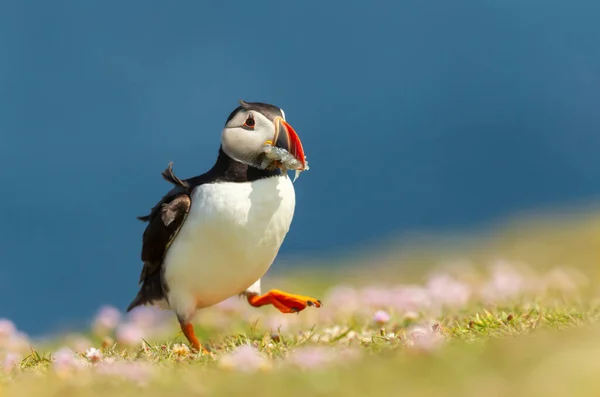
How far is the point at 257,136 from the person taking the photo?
253 inches

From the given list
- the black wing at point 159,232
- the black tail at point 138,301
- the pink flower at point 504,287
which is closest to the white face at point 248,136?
the black wing at point 159,232

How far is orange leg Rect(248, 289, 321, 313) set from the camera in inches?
274

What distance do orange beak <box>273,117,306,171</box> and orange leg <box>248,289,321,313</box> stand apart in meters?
1.32

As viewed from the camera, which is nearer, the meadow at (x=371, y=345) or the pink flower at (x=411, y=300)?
the meadow at (x=371, y=345)

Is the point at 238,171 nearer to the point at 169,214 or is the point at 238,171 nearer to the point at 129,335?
the point at 169,214

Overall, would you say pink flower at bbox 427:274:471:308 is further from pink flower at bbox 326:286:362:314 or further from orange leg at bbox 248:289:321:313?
orange leg at bbox 248:289:321:313

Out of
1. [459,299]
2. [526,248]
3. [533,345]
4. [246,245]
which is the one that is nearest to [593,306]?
[459,299]

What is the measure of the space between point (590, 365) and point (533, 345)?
0.45 meters

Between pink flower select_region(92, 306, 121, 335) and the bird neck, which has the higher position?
the bird neck

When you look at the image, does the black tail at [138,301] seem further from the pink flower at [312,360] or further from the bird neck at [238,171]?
the pink flower at [312,360]

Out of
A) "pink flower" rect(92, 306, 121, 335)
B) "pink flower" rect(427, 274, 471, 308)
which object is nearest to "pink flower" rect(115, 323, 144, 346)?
"pink flower" rect(92, 306, 121, 335)

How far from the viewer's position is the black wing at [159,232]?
6.46m

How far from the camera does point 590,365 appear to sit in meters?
3.11

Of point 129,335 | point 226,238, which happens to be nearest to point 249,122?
point 226,238
